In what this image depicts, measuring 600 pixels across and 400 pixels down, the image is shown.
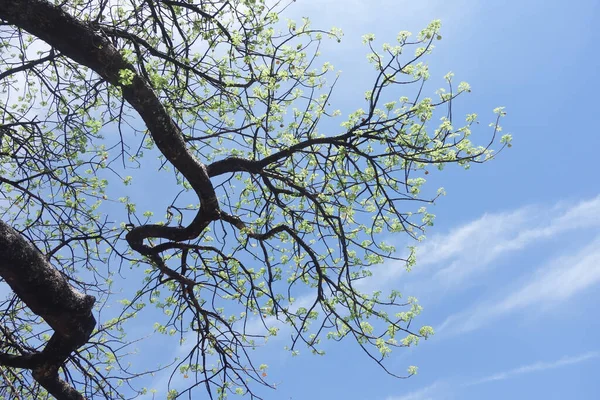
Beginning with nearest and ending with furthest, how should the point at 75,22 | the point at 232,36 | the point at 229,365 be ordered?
the point at 75,22
the point at 232,36
the point at 229,365

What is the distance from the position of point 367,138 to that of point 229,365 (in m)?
3.49

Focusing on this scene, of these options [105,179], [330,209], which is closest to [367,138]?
[330,209]

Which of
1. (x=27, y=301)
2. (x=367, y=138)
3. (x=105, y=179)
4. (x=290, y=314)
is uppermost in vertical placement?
(x=105, y=179)

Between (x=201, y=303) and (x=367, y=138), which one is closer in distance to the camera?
(x=367, y=138)

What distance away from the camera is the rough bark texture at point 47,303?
4.80 meters

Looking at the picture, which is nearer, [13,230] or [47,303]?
[13,230]

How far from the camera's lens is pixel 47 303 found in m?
5.11

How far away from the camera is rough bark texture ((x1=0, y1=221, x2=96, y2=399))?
4797mm

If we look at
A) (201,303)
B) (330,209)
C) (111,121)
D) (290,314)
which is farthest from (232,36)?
(201,303)

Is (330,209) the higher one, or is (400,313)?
(330,209)

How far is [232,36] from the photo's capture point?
5.70 meters

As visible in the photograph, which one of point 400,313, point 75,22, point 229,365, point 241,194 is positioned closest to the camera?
point 75,22

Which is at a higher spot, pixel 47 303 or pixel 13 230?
pixel 13 230

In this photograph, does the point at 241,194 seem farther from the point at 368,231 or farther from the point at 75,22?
the point at 75,22
